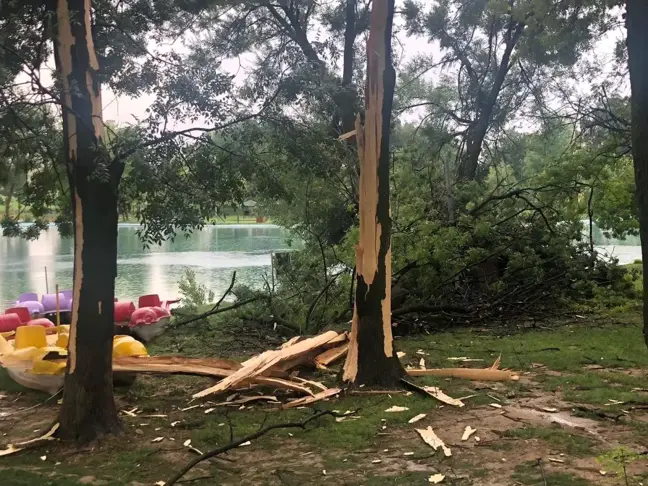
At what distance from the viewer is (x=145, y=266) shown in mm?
24828

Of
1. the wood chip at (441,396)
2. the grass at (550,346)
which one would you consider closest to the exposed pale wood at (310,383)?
the wood chip at (441,396)

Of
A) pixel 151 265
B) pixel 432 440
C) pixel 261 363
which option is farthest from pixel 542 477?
pixel 151 265

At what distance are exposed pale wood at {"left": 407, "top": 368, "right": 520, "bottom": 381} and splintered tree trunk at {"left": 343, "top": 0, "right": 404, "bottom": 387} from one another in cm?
59

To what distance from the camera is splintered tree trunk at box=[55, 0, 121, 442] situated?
188 inches

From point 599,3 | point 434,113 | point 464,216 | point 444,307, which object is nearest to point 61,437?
point 444,307

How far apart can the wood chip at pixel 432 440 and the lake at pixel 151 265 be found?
7002mm

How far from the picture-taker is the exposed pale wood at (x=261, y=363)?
5777 mm

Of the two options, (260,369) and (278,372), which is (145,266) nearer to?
(278,372)

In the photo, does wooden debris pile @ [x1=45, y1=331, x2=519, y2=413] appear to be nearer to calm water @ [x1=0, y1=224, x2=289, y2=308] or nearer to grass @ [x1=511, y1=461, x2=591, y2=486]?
grass @ [x1=511, y1=461, x2=591, y2=486]

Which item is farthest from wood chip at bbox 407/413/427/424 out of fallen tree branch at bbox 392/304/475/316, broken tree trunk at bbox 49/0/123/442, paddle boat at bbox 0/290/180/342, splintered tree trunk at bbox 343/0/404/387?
paddle boat at bbox 0/290/180/342

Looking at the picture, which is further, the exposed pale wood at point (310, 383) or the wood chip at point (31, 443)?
the exposed pale wood at point (310, 383)

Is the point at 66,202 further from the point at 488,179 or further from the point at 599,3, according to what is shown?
the point at 488,179

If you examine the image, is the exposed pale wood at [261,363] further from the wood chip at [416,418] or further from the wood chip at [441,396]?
the wood chip at [416,418]

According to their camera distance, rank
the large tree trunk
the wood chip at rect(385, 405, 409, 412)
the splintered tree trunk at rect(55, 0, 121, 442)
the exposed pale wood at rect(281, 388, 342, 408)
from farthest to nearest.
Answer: the exposed pale wood at rect(281, 388, 342, 408) < the wood chip at rect(385, 405, 409, 412) < the splintered tree trunk at rect(55, 0, 121, 442) < the large tree trunk
